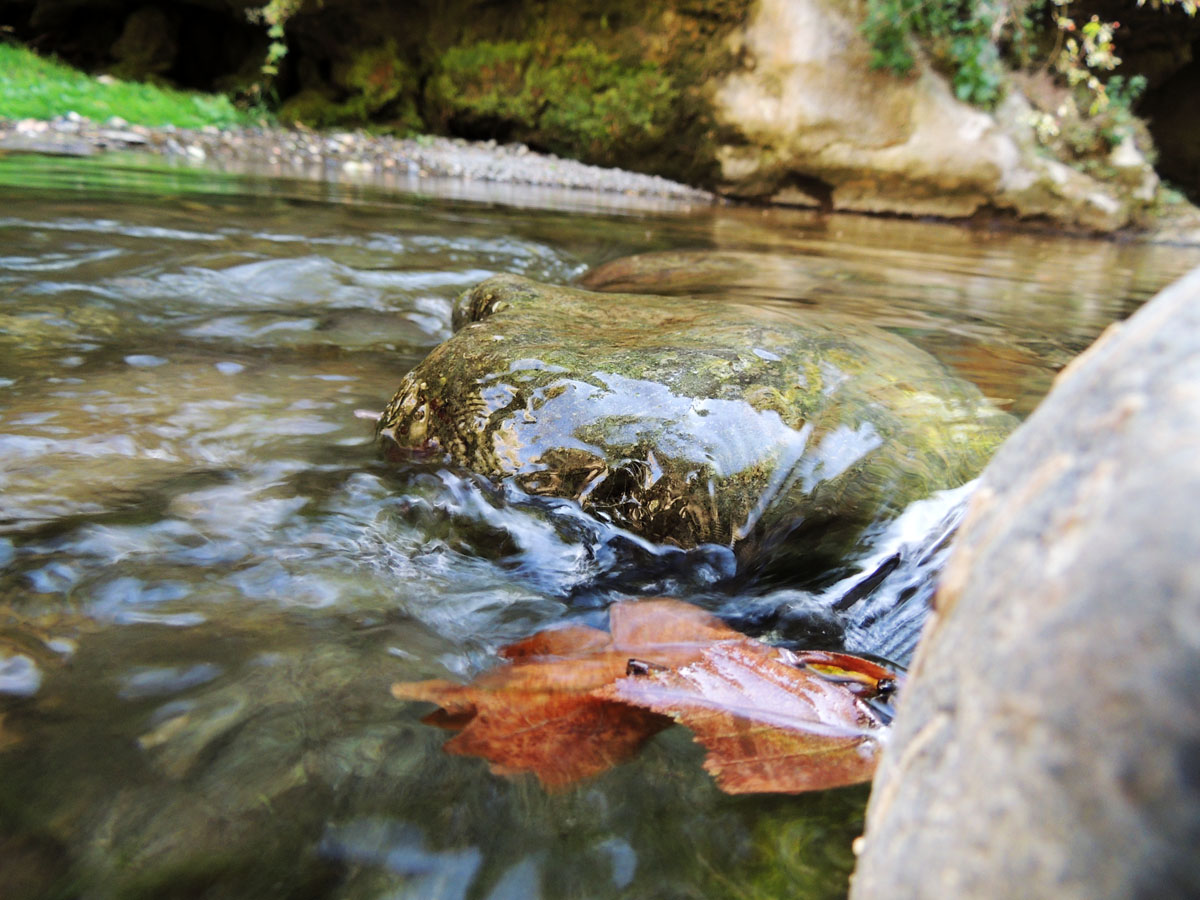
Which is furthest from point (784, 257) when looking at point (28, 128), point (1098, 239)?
point (28, 128)

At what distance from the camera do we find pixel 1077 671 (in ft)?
1.48

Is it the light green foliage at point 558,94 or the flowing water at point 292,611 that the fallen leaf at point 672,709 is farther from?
the light green foliage at point 558,94

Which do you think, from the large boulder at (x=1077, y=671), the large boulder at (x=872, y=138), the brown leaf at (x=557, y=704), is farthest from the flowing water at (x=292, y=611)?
the large boulder at (x=872, y=138)

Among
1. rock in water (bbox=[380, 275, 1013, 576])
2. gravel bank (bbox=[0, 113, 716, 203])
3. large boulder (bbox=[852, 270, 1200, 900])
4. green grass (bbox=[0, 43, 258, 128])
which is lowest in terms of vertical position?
rock in water (bbox=[380, 275, 1013, 576])

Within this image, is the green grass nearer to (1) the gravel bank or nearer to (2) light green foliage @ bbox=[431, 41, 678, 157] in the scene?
(1) the gravel bank

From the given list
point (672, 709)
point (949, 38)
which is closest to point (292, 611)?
point (672, 709)

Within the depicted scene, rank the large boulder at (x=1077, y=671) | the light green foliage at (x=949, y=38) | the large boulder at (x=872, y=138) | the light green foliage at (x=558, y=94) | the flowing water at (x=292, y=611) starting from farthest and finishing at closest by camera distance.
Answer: the light green foliage at (x=558, y=94), the large boulder at (x=872, y=138), the light green foliage at (x=949, y=38), the flowing water at (x=292, y=611), the large boulder at (x=1077, y=671)

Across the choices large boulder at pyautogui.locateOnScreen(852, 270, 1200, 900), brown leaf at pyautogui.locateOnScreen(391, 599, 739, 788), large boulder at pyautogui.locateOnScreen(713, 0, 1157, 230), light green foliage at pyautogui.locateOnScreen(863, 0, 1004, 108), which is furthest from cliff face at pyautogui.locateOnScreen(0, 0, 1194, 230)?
large boulder at pyautogui.locateOnScreen(852, 270, 1200, 900)

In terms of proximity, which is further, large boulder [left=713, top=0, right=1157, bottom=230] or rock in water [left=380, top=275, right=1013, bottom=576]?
large boulder [left=713, top=0, right=1157, bottom=230]

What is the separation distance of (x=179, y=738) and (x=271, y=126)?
12.7 m

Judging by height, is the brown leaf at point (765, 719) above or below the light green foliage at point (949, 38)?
below

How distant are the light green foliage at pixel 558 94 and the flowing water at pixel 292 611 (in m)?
7.80

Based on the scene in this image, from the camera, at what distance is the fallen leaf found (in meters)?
0.99

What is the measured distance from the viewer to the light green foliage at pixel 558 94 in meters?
10.0
